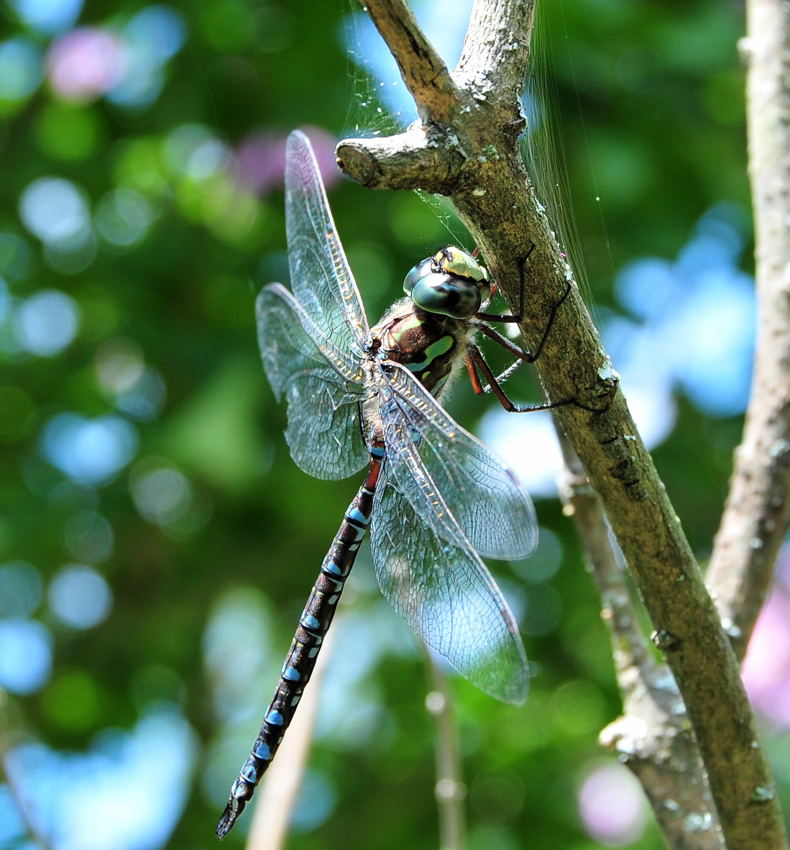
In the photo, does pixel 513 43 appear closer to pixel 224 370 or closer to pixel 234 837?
pixel 224 370

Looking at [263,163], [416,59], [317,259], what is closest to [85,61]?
[263,163]

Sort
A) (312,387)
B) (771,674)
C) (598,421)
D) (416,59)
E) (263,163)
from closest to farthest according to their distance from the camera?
(416,59) → (598,421) → (312,387) → (263,163) → (771,674)

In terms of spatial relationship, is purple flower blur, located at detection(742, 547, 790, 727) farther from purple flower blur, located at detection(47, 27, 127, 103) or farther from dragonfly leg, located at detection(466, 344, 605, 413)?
purple flower blur, located at detection(47, 27, 127, 103)

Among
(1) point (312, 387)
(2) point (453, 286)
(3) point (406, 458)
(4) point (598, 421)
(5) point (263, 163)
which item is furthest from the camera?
(5) point (263, 163)

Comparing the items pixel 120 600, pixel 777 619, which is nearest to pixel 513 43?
pixel 777 619

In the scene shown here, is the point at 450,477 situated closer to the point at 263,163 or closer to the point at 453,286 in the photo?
the point at 453,286

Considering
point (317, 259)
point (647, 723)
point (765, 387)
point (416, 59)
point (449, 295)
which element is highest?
point (317, 259)
